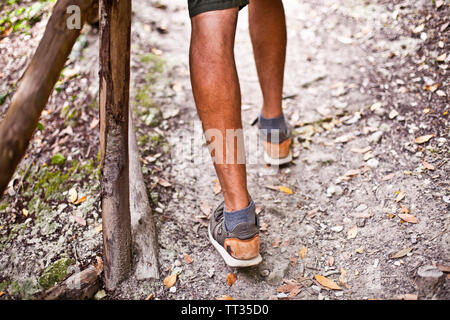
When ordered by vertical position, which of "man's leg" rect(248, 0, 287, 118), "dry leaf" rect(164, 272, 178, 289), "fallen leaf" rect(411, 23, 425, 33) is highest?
"man's leg" rect(248, 0, 287, 118)

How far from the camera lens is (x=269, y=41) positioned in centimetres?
236

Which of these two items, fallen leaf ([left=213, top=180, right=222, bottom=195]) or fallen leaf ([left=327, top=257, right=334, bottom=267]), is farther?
fallen leaf ([left=213, top=180, right=222, bottom=195])

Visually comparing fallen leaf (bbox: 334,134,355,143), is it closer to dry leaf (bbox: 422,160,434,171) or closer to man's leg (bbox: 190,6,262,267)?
dry leaf (bbox: 422,160,434,171)

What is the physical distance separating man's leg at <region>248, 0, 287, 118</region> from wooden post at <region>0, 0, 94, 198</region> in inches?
43.8

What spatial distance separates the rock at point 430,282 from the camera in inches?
66.1

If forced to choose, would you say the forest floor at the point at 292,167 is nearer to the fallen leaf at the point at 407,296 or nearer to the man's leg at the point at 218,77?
the fallen leaf at the point at 407,296

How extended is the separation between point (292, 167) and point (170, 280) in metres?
1.12

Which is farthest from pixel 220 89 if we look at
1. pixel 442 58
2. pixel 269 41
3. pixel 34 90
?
pixel 442 58

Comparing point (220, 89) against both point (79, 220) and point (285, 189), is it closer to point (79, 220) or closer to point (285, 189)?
point (285, 189)

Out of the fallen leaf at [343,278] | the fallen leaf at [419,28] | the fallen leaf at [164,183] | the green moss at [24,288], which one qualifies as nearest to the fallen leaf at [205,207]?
the fallen leaf at [164,183]

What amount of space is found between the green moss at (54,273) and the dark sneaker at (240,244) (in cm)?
78

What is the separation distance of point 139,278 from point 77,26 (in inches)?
47.1

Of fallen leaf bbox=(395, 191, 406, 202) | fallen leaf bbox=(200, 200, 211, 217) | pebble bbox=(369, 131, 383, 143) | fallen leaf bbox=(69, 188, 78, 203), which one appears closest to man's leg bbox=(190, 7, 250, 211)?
fallen leaf bbox=(200, 200, 211, 217)

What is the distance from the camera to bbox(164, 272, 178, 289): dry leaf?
198 centimetres
